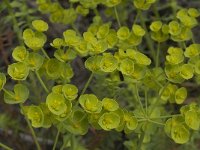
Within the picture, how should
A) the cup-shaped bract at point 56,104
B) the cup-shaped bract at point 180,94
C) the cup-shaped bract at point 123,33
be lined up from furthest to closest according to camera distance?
the cup-shaped bract at point 123,33
the cup-shaped bract at point 180,94
the cup-shaped bract at point 56,104

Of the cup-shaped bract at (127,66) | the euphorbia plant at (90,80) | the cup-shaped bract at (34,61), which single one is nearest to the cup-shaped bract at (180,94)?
the euphorbia plant at (90,80)

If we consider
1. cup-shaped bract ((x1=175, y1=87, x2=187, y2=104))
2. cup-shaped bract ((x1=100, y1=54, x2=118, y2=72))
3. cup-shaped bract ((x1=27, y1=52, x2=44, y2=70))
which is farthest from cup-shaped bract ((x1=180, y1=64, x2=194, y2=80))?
cup-shaped bract ((x1=27, y1=52, x2=44, y2=70))

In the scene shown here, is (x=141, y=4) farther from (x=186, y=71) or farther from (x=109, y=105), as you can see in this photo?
(x=109, y=105)

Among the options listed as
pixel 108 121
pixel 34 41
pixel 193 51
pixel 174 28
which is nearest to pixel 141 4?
pixel 174 28

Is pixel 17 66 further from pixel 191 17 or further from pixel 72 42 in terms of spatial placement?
pixel 191 17

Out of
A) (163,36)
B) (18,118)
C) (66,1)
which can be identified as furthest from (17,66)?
(66,1)

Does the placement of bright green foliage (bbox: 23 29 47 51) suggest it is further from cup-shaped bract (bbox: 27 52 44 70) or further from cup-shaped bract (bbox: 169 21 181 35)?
cup-shaped bract (bbox: 169 21 181 35)

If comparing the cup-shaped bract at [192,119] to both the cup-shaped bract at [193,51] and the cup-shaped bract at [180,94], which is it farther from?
the cup-shaped bract at [193,51]
